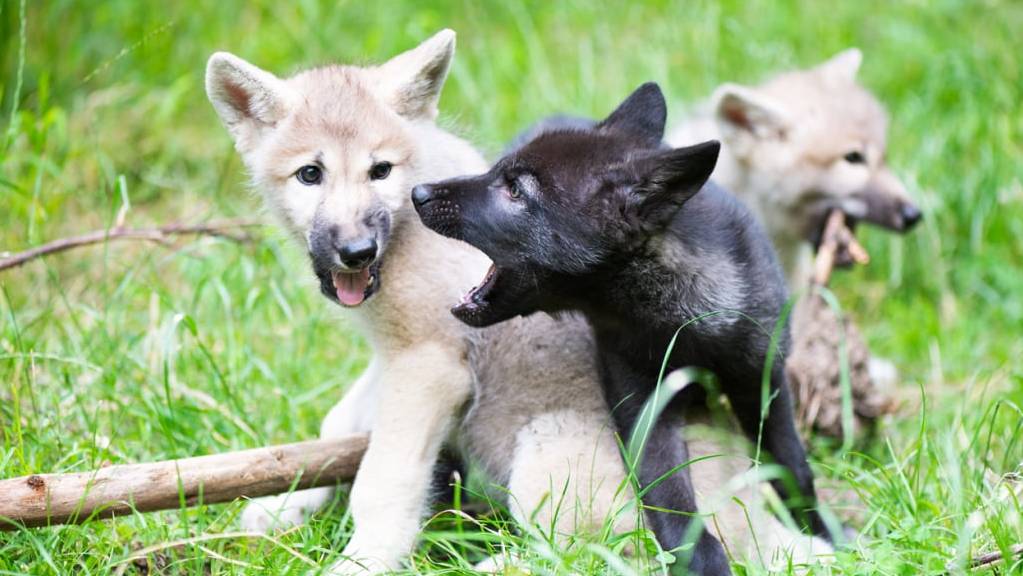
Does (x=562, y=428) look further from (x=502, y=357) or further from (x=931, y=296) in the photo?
(x=931, y=296)

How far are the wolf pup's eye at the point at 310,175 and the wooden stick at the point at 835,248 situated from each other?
277 cm

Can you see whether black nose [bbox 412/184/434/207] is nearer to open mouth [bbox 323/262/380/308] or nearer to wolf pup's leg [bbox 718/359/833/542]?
open mouth [bbox 323/262/380/308]

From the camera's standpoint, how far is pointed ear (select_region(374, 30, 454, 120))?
Answer: 3816 millimetres

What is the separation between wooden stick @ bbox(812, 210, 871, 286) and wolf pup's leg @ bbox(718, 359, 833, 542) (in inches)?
69.8

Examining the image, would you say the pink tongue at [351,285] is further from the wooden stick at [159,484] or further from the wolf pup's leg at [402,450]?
the wooden stick at [159,484]

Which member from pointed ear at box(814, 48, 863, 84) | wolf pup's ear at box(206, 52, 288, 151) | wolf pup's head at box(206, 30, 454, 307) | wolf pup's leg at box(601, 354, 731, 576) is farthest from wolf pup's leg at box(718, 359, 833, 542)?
pointed ear at box(814, 48, 863, 84)

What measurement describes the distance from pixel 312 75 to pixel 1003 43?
200 inches

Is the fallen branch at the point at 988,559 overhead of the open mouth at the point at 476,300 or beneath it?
beneath

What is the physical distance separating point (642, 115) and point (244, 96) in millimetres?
1330

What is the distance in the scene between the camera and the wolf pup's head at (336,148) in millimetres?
3506

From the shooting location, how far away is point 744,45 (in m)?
7.10

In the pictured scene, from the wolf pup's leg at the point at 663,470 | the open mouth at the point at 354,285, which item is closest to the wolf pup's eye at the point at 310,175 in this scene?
the open mouth at the point at 354,285

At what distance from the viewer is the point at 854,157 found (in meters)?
5.96

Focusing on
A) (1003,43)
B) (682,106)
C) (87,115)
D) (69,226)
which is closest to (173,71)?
(87,115)
